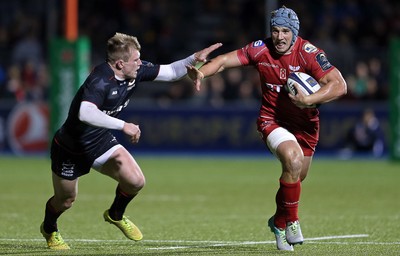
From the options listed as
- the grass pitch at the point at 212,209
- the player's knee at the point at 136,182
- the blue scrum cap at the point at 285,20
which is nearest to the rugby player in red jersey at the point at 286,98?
the blue scrum cap at the point at 285,20

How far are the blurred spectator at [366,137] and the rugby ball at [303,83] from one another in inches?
564

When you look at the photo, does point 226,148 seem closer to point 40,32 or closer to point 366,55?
point 366,55

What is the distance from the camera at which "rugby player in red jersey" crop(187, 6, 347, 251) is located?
9.10 m

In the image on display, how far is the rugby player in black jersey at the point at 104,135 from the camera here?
9047 millimetres

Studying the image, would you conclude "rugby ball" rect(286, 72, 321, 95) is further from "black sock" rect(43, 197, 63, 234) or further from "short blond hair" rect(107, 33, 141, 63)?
"black sock" rect(43, 197, 63, 234)

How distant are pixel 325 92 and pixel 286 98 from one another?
565mm

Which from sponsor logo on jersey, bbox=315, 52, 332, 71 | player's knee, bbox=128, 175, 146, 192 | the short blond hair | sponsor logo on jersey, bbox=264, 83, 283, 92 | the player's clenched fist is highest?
the short blond hair

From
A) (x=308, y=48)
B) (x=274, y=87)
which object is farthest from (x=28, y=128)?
(x=308, y=48)

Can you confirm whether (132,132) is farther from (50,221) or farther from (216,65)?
(50,221)

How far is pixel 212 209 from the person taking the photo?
13773 millimetres

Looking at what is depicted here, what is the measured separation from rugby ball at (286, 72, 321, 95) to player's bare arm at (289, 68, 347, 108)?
48 millimetres

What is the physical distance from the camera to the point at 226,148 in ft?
80.6

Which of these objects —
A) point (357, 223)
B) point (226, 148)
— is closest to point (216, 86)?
point (226, 148)

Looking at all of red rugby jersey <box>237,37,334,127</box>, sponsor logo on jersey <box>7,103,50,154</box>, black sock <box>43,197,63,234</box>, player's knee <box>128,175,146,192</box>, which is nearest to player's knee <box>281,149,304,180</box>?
red rugby jersey <box>237,37,334,127</box>
